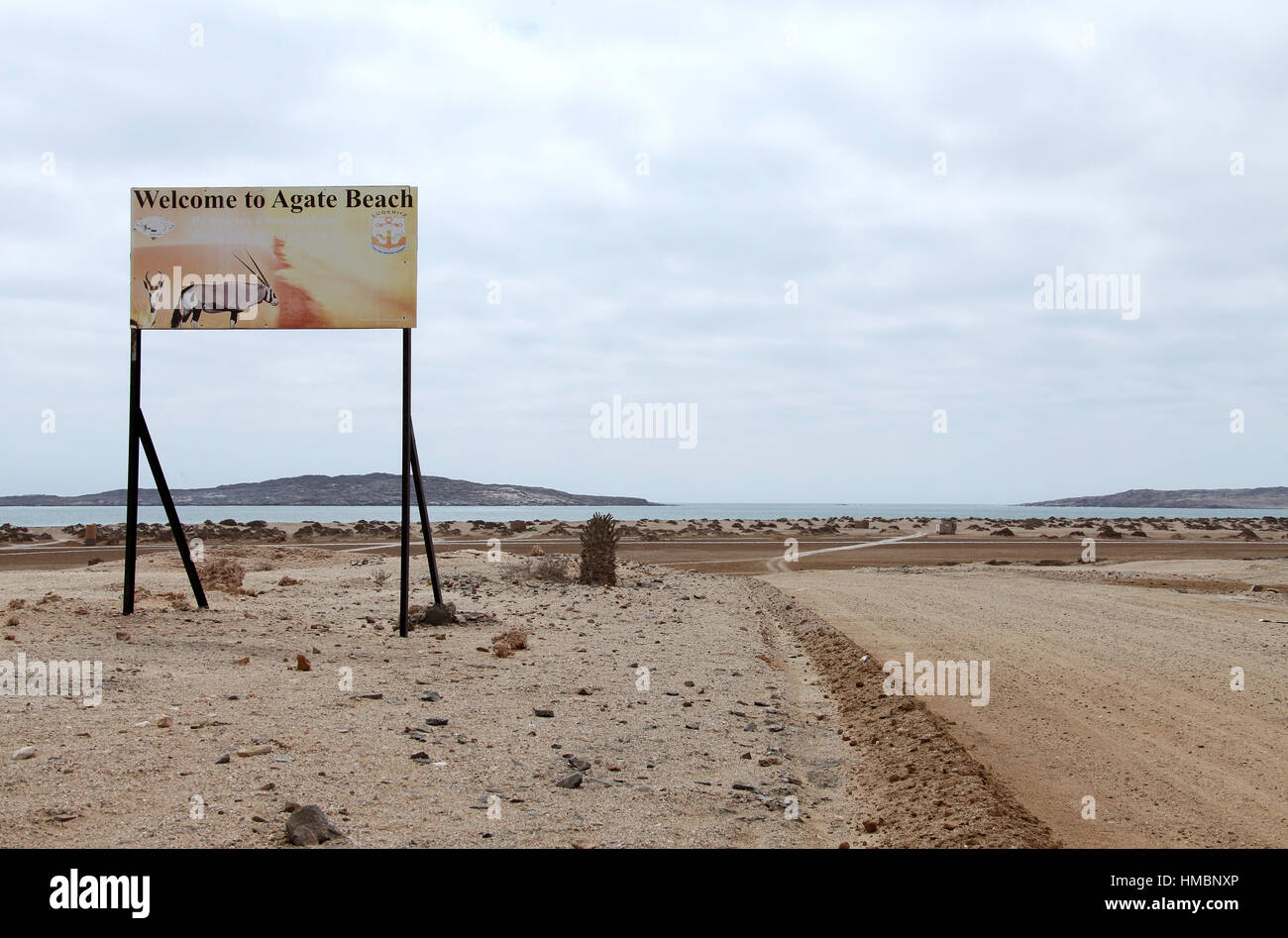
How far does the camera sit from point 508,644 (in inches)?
541

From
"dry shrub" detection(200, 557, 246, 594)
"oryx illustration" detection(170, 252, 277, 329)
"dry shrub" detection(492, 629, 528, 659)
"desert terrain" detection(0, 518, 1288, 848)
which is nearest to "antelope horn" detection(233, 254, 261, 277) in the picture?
"oryx illustration" detection(170, 252, 277, 329)

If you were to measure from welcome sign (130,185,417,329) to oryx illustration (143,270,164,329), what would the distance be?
0.02 metres

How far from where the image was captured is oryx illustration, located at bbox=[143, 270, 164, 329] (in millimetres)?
14562

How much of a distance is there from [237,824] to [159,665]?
5845 mm

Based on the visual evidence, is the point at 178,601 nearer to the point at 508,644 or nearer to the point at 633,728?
the point at 508,644

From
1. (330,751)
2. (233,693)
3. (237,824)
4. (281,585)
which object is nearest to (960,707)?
(330,751)

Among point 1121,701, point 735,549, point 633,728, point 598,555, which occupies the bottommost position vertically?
point 735,549

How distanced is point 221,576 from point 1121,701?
1770cm

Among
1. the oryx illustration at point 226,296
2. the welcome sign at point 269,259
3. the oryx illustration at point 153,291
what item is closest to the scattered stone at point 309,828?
the welcome sign at point 269,259

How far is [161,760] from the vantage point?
6953mm

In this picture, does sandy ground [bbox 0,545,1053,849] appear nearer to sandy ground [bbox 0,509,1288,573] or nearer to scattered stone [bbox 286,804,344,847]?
scattered stone [bbox 286,804,344,847]

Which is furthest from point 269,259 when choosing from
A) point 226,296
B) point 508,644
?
point 508,644

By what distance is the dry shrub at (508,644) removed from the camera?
13.1 m

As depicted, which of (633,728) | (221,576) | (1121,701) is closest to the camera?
(633,728)
